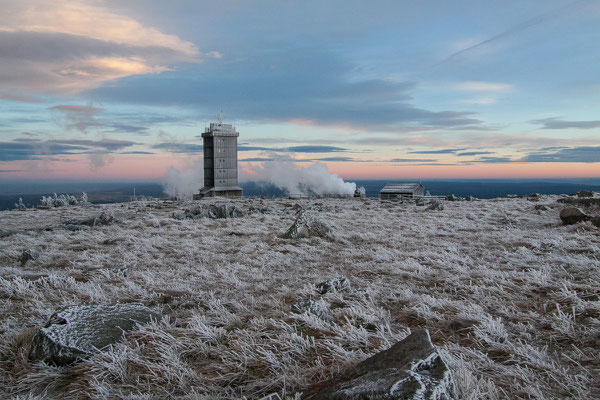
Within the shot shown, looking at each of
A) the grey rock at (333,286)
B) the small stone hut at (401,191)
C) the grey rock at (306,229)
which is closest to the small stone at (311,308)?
the grey rock at (333,286)

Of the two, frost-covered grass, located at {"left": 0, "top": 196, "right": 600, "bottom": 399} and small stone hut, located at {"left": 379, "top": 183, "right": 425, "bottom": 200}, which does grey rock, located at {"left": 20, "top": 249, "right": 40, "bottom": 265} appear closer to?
frost-covered grass, located at {"left": 0, "top": 196, "right": 600, "bottom": 399}

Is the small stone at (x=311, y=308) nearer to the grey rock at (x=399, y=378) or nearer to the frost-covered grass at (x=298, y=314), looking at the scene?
the frost-covered grass at (x=298, y=314)

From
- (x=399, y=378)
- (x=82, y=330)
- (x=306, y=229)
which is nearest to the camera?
(x=399, y=378)

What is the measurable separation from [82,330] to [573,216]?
15.7 metres

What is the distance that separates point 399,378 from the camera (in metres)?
2.12

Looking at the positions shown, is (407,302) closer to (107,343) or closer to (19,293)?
(107,343)

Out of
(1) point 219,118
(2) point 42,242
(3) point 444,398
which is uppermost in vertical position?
(1) point 219,118

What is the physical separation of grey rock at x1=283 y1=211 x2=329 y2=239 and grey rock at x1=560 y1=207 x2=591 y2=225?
30.9 ft

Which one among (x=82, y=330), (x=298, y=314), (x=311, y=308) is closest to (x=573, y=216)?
(x=311, y=308)

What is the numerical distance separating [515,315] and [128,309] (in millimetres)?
4998

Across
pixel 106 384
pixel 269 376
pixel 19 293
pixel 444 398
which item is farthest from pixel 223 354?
pixel 19 293

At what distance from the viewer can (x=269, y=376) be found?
310 cm

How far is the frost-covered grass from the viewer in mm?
3092

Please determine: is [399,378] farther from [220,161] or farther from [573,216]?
[220,161]
